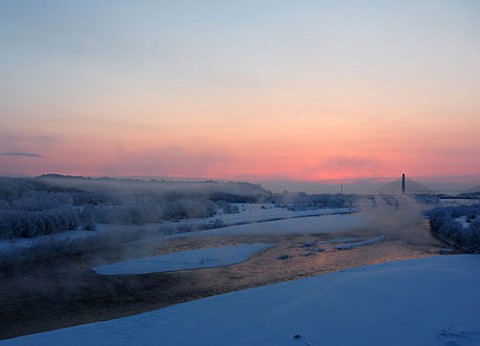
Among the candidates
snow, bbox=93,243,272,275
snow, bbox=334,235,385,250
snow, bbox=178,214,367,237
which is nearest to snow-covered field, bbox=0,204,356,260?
snow, bbox=178,214,367,237

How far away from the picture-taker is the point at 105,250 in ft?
53.8

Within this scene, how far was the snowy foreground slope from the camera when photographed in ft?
19.4

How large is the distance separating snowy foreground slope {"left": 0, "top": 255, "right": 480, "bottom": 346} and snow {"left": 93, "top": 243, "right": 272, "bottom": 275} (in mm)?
5113

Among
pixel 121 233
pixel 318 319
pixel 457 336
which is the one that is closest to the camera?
pixel 457 336

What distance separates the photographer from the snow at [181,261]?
1259cm

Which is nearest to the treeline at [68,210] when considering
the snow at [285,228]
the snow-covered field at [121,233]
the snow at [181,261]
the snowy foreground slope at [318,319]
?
the snow-covered field at [121,233]

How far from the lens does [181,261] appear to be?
1365cm

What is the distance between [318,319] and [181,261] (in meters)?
7.73

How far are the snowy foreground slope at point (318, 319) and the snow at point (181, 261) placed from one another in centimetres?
511

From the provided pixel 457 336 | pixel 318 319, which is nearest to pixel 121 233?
pixel 318 319

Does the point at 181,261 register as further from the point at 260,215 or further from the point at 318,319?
the point at 260,215

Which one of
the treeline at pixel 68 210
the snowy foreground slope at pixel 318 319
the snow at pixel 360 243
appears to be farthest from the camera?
the treeline at pixel 68 210

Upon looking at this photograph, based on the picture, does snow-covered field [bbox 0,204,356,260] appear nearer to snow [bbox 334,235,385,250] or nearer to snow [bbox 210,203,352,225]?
snow [bbox 210,203,352,225]

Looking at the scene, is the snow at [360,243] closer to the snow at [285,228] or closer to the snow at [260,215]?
the snow at [285,228]
